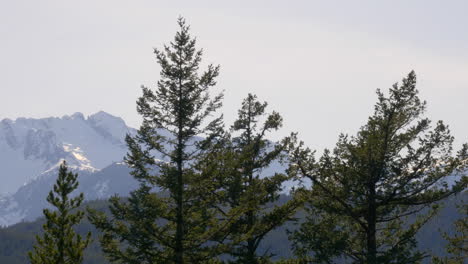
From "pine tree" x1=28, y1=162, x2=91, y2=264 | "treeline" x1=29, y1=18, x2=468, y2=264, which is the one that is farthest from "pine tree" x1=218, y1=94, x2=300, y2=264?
"pine tree" x1=28, y1=162, x2=91, y2=264

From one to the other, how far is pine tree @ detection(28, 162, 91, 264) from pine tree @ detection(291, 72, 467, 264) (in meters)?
9.58

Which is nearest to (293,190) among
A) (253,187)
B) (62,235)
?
(253,187)

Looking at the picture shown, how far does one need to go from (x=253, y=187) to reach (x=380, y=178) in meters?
4.92

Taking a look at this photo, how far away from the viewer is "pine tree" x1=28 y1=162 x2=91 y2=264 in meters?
18.2

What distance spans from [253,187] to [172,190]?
3192 mm

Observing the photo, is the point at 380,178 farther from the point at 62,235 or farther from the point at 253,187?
the point at 62,235

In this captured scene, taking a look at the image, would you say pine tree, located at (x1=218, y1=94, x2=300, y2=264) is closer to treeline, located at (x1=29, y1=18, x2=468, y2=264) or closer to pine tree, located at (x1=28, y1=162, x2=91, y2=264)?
treeline, located at (x1=29, y1=18, x2=468, y2=264)

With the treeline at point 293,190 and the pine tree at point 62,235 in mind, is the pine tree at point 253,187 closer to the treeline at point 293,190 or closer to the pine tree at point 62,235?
the treeline at point 293,190

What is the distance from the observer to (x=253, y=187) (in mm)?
25297

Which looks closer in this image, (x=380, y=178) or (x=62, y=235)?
(x=62, y=235)

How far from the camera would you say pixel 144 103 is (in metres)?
26.1

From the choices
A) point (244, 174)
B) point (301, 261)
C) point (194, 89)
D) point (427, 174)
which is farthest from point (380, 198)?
point (194, 89)

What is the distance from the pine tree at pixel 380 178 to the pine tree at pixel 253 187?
4.58ft

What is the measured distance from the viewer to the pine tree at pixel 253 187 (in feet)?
82.3
